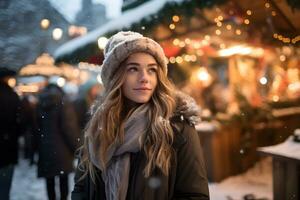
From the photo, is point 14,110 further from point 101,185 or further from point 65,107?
point 101,185

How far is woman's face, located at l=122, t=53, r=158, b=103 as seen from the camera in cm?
229

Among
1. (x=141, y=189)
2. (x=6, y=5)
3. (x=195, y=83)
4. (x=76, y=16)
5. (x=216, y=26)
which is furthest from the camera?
(x=6, y=5)

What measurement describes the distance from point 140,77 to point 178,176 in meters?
0.62

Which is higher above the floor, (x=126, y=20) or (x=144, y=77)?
Result: (x=126, y=20)

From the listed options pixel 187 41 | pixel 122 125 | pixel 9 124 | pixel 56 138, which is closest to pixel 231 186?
pixel 187 41

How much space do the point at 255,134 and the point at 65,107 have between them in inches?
165

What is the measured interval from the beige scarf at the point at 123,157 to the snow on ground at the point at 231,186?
13.7ft

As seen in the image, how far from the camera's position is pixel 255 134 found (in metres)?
7.83

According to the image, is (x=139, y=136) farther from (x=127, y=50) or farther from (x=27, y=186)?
(x=27, y=186)

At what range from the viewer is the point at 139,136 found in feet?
7.30

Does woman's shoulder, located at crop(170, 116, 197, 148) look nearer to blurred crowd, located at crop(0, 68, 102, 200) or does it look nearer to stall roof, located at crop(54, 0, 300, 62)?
stall roof, located at crop(54, 0, 300, 62)

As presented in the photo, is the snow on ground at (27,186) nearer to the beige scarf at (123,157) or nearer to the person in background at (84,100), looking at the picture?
the person in background at (84,100)

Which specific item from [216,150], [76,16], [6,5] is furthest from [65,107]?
[6,5]

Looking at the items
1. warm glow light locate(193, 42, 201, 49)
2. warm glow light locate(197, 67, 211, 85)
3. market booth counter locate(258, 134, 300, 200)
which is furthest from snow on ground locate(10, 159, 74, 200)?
warm glow light locate(197, 67, 211, 85)
